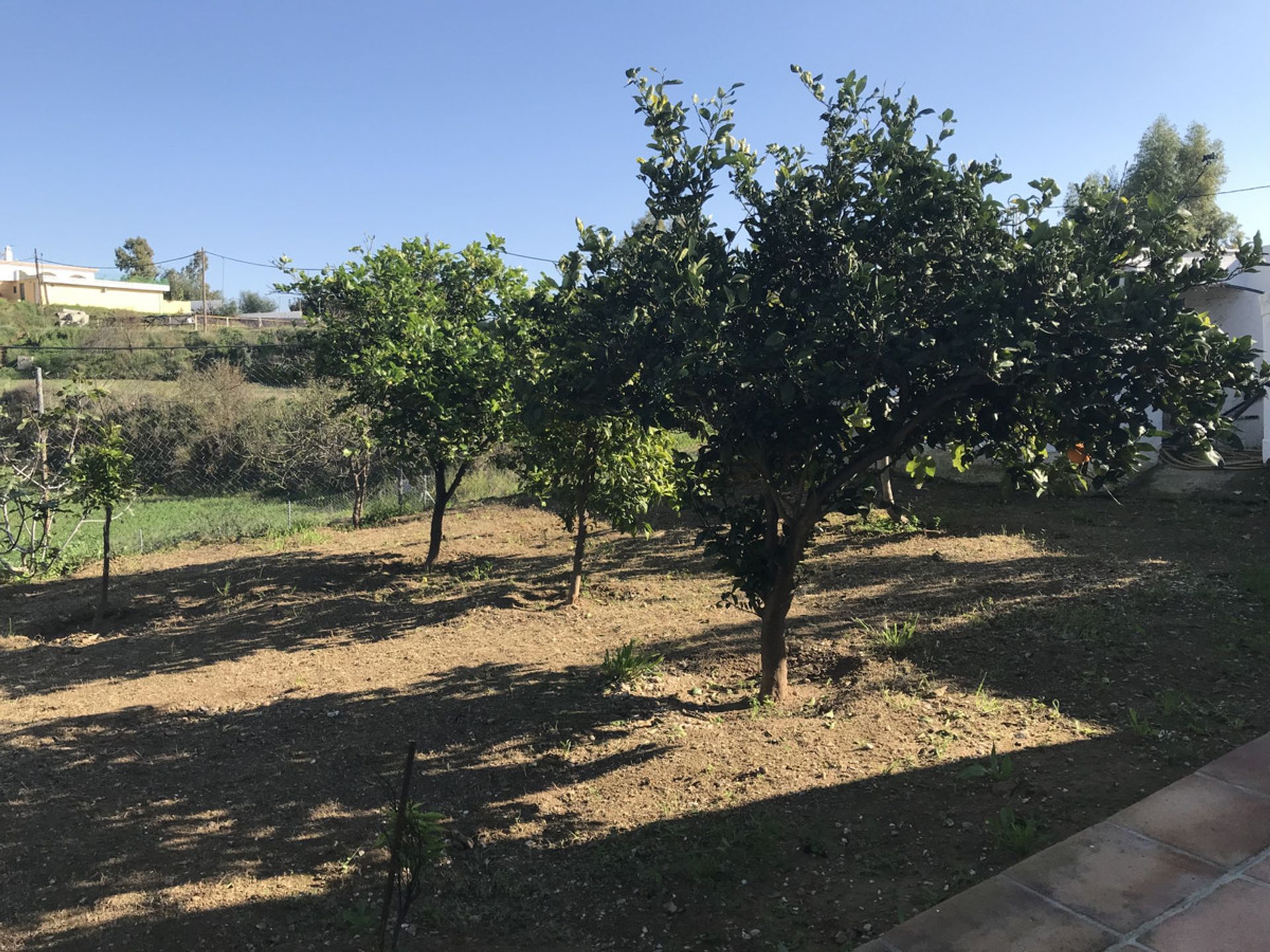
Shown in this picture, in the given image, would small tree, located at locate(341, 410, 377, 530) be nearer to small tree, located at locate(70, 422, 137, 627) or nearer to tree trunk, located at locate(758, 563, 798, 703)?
small tree, located at locate(70, 422, 137, 627)

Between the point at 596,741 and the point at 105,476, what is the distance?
5686 millimetres

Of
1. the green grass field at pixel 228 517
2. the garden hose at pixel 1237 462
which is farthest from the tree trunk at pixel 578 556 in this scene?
the garden hose at pixel 1237 462

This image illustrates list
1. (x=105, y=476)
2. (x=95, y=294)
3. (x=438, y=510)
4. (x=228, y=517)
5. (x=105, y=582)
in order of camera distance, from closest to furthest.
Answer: (x=105, y=476) < (x=105, y=582) < (x=438, y=510) < (x=228, y=517) < (x=95, y=294)

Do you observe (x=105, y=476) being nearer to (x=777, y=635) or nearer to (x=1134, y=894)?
(x=777, y=635)

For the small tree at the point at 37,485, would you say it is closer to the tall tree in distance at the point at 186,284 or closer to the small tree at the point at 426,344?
the small tree at the point at 426,344

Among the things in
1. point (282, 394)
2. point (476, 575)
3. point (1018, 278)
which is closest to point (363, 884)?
point (1018, 278)

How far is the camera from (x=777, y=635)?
16.7ft

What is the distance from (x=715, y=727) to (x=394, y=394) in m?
5.26

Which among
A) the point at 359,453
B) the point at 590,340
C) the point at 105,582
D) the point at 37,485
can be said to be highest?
the point at 590,340

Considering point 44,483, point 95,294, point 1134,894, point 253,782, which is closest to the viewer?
point 1134,894

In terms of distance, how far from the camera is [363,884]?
3518mm

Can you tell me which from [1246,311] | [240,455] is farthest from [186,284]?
[1246,311]

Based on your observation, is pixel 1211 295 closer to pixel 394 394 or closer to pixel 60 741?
pixel 394 394

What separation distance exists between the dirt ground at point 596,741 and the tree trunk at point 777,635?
8.3 inches
